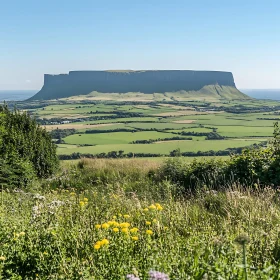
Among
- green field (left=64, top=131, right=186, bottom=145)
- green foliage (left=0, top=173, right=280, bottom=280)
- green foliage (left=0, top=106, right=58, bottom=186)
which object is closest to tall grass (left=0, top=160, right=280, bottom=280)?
green foliage (left=0, top=173, right=280, bottom=280)

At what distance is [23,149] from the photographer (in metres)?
14.3

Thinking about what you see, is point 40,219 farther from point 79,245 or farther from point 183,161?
point 183,161

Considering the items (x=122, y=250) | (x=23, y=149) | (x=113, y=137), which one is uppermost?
(x=122, y=250)

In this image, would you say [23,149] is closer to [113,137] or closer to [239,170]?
[239,170]

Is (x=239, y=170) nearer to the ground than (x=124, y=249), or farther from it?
nearer to the ground

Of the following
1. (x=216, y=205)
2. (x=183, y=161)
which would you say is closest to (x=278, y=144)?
(x=183, y=161)

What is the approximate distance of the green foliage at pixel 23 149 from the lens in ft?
41.8

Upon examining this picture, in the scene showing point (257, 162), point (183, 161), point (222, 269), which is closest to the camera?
point (222, 269)

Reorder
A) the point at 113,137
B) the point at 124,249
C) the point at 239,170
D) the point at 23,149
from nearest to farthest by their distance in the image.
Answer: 1. the point at 124,249
2. the point at 239,170
3. the point at 23,149
4. the point at 113,137

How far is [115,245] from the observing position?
3.81 m

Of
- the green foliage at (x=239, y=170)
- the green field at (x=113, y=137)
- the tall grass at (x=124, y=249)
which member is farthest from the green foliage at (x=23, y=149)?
the green field at (x=113, y=137)

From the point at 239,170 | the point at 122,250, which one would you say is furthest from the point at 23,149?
the point at 122,250

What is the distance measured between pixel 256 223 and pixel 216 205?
2.64 metres

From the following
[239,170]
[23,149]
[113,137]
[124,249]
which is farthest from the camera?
[113,137]
